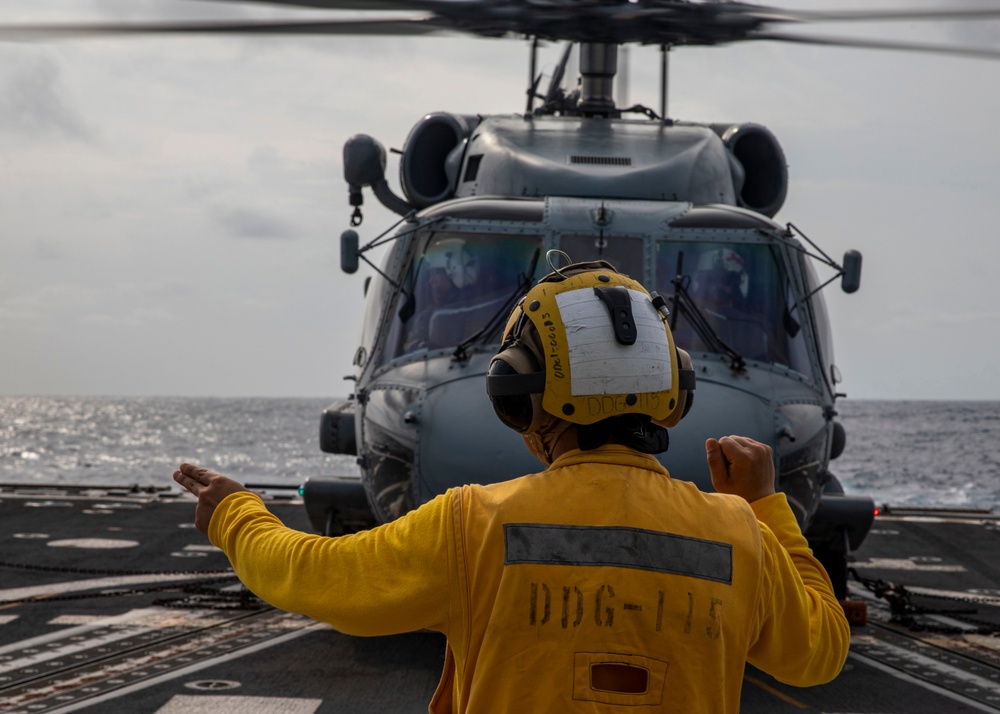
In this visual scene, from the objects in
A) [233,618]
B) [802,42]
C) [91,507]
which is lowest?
[91,507]

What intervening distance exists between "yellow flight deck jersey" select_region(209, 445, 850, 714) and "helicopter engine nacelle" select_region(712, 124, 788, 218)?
825 centimetres

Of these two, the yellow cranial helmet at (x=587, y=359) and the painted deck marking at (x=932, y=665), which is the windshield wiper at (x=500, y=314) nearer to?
the painted deck marking at (x=932, y=665)

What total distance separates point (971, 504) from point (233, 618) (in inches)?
1008

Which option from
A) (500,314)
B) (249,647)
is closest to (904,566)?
(500,314)

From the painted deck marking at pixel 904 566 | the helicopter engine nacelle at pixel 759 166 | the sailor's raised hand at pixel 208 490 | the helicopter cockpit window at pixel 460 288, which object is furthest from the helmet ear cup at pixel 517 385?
the painted deck marking at pixel 904 566

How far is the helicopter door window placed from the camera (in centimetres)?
768

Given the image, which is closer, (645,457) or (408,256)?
(645,457)

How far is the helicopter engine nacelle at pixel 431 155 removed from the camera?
34.2 ft

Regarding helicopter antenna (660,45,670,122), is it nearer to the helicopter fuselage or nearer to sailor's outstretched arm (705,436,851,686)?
the helicopter fuselage

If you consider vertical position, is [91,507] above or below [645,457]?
below

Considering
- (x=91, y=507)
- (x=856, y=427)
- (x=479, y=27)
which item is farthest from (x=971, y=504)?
(x=856, y=427)

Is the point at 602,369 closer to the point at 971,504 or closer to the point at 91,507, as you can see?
the point at 91,507

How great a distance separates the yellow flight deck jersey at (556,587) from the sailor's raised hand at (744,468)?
287 mm

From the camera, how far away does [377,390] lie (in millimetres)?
7703
